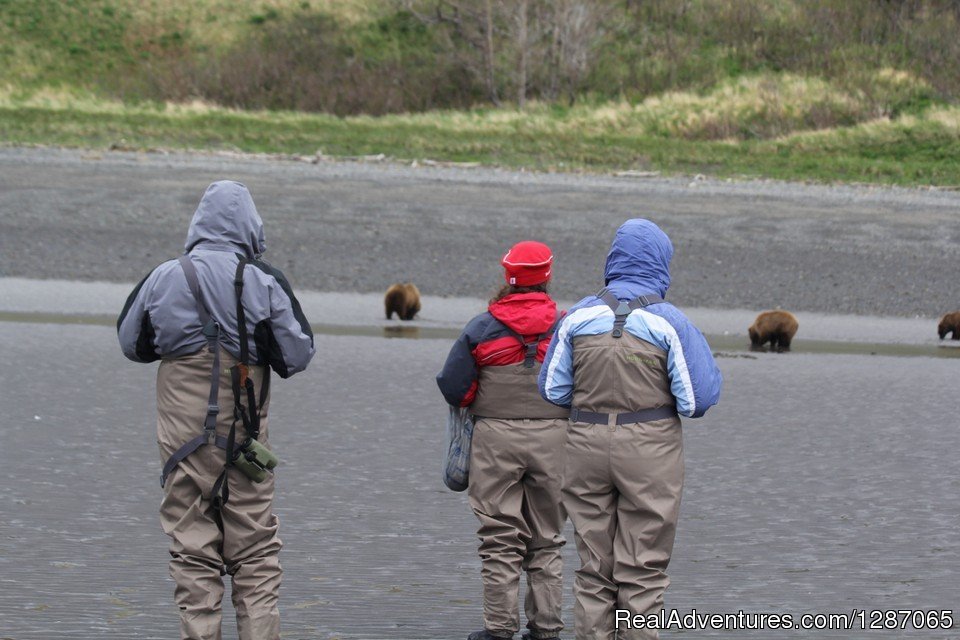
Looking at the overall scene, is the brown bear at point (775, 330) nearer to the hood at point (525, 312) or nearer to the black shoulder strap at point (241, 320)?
the hood at point (525, 312)

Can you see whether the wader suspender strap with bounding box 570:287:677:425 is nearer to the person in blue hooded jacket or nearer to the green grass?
the person in blue hooded jacket

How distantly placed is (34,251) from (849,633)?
12919mm

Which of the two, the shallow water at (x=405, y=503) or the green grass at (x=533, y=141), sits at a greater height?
the green grass at (x=533, y=141)

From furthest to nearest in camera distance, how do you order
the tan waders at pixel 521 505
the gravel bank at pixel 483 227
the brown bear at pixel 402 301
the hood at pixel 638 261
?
the gravel bank at pixel 483 227
the brown bear at pixel 402 301
the tan waders at pixel 521 505
the hood at pixel 638 261

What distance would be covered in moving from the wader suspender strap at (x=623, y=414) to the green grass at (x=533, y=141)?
19.2 metres

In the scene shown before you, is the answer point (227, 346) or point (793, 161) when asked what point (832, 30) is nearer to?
point (793, 161)

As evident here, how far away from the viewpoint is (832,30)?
41.1 m

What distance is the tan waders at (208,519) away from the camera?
4.76 m

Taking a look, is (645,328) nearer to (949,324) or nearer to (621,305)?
(621,305)

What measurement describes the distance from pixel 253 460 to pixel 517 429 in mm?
1088

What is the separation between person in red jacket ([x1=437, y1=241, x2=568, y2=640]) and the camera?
17.3ft

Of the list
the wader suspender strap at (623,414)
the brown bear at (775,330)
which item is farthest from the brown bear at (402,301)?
the wader suspender strap at (623,414)

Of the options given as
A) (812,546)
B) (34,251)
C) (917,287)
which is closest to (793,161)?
(917,287)

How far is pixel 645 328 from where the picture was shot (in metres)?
4.86
